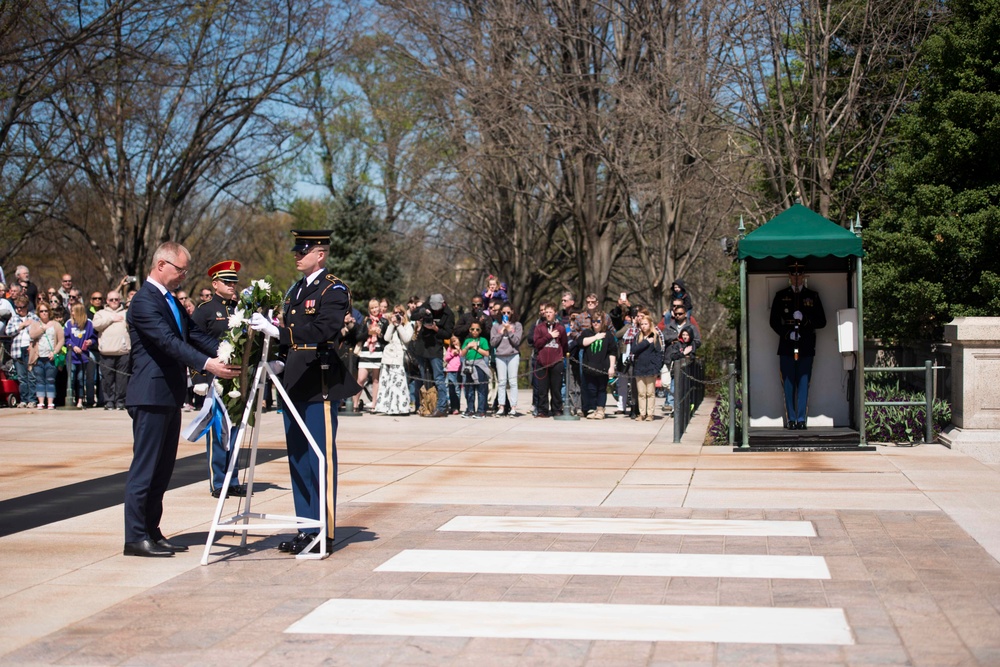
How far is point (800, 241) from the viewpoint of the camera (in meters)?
13.9

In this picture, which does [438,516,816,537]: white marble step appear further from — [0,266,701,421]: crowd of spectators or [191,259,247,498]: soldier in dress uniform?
[0,266,701,421]: crowd of spectators

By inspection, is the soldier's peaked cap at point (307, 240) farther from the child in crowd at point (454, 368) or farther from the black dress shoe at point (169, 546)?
the child in crowd at point (454, 368)

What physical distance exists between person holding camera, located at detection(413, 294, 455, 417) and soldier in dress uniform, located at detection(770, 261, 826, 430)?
6570mm

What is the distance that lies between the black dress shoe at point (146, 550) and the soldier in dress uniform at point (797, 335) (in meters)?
8.93

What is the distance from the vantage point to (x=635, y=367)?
1872 cm

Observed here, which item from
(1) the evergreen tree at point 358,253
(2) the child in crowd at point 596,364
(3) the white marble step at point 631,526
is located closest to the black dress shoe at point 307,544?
(3) the white marble step at point 631,526

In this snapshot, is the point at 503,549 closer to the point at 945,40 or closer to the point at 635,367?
the point at 635,367

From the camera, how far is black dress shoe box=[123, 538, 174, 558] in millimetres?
8070

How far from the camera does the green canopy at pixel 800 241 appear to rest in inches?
544

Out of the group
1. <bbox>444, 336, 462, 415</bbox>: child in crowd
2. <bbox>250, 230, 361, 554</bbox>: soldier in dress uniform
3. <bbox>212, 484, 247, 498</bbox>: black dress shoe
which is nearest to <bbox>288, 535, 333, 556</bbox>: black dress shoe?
<bbox>250, 230, 361, 554</bbox>: soldier in dress uniform

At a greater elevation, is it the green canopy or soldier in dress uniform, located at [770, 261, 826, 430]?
the green canopy

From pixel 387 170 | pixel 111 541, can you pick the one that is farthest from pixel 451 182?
pixel 111 541

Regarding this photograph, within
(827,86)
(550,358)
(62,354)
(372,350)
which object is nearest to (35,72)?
(62,354)

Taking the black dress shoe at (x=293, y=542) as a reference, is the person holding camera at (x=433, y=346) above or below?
above
